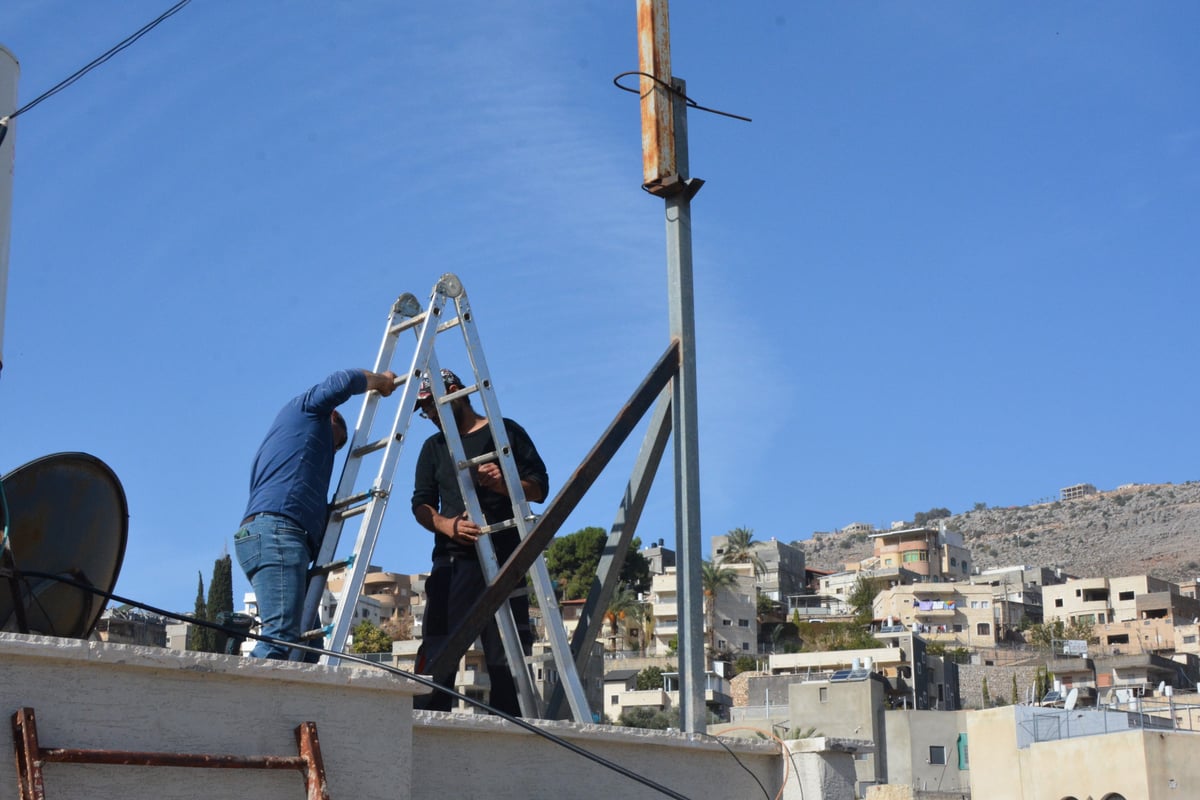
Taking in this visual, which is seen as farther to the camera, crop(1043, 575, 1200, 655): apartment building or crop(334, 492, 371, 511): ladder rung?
crop(1043, 575, 1200, 655): apartment building

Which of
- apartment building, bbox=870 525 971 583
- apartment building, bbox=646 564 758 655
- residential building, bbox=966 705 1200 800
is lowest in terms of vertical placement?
residential building, bbox=966 705 1200 800

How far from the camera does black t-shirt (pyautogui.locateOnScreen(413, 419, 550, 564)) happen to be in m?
7.35

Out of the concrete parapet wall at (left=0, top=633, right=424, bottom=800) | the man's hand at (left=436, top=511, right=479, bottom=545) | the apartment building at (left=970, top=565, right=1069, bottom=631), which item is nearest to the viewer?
the concrete parapet wall at (left=0, top=633, right=424, bottom=800)

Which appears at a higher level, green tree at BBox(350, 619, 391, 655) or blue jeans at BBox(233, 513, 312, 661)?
green tree at BBox(350, 619, 391, 655)

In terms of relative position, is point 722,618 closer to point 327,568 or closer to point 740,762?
point 740,762

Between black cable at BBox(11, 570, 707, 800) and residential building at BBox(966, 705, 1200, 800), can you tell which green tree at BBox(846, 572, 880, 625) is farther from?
black cable at BBox(11, 570, 707, 800)

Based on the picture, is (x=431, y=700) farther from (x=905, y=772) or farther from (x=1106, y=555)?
(x=1106, y=555)

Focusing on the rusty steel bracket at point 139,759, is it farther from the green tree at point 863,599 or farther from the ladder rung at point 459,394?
the green tree at point 863,599

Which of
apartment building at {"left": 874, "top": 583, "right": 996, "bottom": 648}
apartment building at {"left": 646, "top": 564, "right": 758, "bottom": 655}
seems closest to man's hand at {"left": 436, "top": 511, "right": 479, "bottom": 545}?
apartment building at {"left": 646, "top": 564, "right": 758, "bottom": 655}

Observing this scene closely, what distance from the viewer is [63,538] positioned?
221 inches

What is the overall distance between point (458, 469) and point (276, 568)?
132 cm

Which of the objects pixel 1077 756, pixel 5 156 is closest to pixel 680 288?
pixel 5 156

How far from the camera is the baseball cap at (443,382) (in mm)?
7109

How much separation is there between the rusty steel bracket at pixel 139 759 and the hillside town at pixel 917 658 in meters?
26.6
